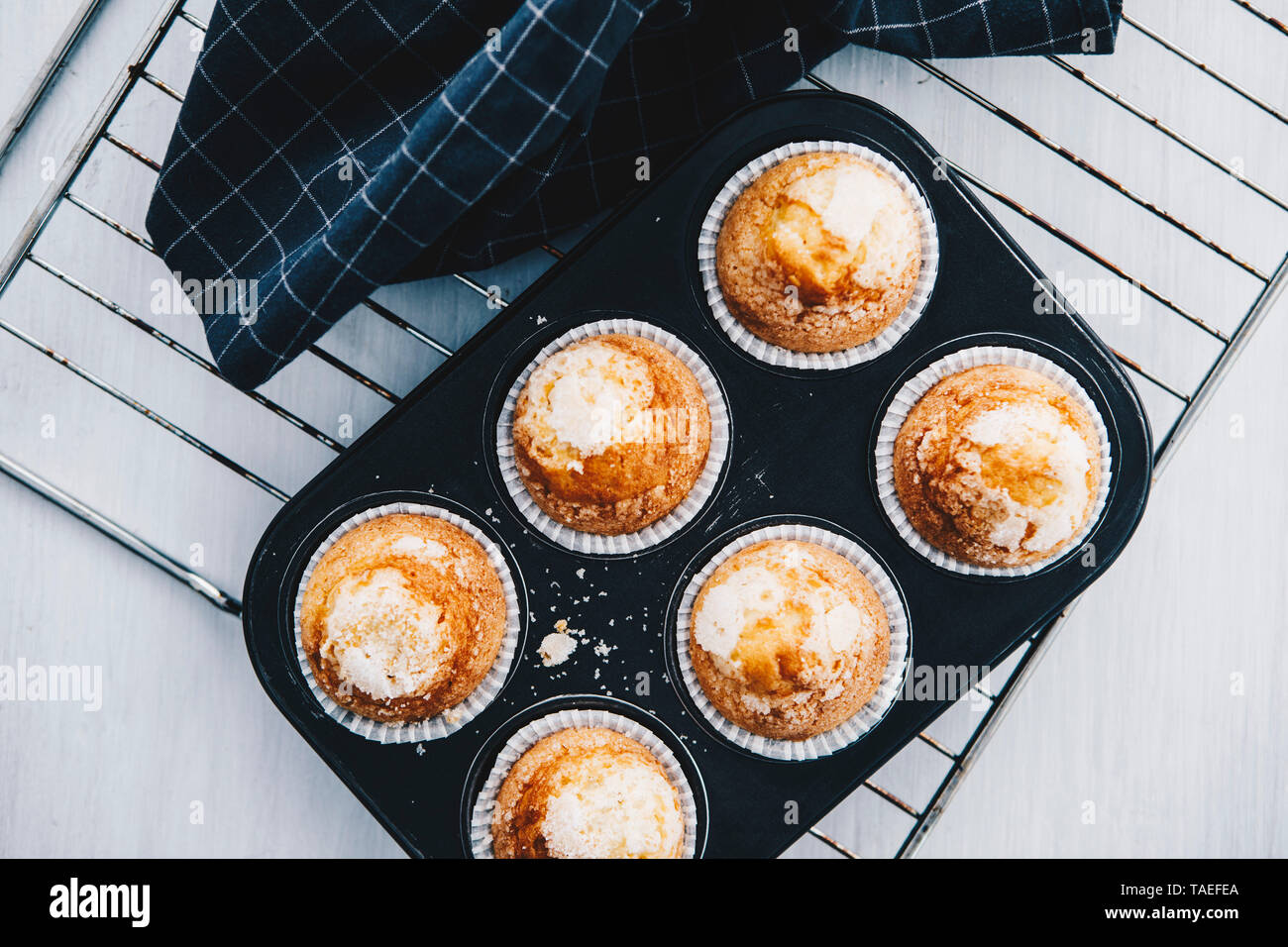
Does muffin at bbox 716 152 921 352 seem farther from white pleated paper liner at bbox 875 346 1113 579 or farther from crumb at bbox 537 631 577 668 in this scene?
crumb at bbox 537 631 577 668

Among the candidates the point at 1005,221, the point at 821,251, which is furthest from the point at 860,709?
the point at 1005,221

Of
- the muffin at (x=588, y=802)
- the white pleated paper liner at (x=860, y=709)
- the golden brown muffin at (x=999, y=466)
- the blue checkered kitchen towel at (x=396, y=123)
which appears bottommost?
the muffin at (x=588, y=802)

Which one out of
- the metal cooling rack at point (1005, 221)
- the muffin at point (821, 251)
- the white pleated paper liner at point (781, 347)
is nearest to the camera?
the muffin at point (821, 251)

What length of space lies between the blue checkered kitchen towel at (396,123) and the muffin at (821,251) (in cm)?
26

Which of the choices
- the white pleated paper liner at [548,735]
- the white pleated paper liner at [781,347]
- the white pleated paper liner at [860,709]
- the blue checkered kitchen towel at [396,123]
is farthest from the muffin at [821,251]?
the white pleated paper liner at [548,735]

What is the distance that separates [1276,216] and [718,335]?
127 centimetres

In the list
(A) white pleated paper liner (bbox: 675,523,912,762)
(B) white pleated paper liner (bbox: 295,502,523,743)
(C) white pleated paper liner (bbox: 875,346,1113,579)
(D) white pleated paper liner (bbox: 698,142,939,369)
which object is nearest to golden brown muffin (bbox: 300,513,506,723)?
(B) white pleated paper liner (bbox: 295,502,523,743)

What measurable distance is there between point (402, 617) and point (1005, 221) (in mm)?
1461

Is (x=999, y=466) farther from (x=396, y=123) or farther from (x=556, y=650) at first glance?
(x=396, y=123)

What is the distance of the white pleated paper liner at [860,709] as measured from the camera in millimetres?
1634

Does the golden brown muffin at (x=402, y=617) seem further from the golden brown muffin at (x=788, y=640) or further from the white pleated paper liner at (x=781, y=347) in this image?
the white pleated paper liner at (x=781, y=347)

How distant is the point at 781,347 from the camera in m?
1.65

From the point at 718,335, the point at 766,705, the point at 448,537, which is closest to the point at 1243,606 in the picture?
the point at 766,705

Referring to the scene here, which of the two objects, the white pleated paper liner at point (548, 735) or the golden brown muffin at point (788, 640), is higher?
the golden brown muffin at point (788, 640)
